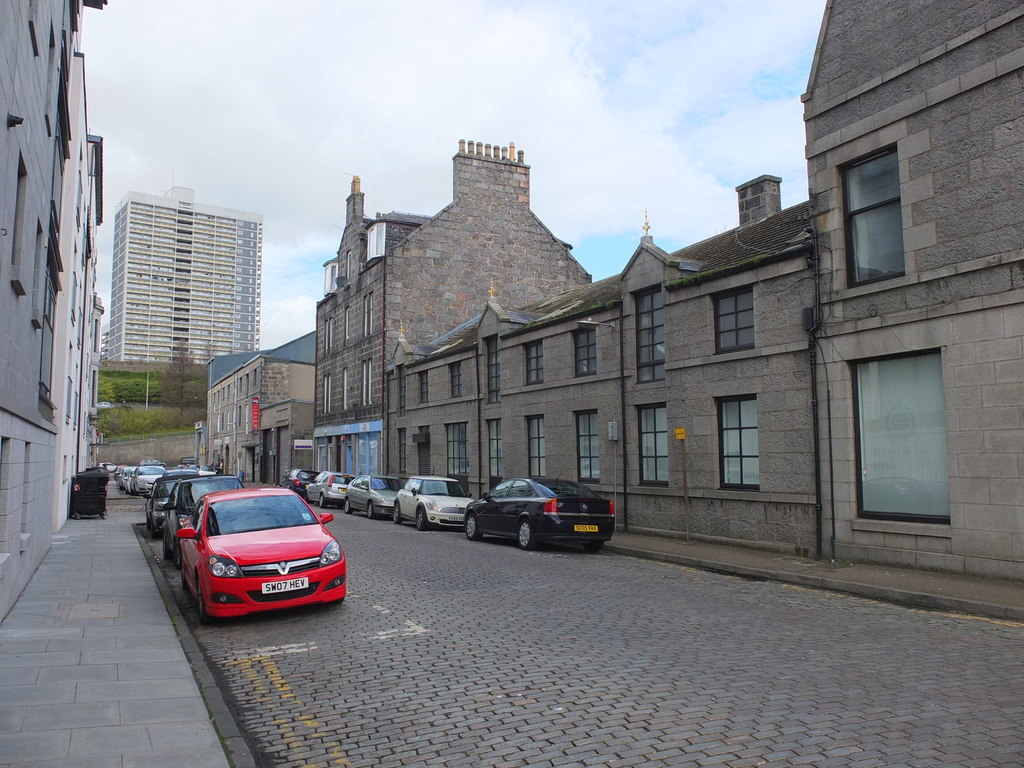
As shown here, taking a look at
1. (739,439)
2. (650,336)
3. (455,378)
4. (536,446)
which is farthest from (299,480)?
(739,439)

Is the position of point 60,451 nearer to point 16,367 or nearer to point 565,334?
point 16,367

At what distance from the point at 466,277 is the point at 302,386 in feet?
77.8

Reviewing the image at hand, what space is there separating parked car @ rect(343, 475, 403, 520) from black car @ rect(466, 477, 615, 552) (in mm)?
8489

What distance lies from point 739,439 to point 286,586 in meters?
9.80

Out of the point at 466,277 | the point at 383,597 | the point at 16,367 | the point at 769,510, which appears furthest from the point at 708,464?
the point at 466,277

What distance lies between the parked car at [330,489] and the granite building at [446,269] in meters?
4.30

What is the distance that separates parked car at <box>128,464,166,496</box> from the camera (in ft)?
124

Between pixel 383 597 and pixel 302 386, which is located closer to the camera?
pixel 383 597

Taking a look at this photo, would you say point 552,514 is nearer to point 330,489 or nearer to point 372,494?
point 372,494

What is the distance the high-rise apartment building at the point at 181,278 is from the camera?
158m

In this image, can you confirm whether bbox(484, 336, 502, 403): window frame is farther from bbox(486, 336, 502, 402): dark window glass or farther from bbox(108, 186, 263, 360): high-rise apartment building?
bbox(108, 186, 263, 360): high-rise apartment building

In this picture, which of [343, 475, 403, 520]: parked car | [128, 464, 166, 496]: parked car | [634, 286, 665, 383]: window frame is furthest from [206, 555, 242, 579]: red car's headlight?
[128, 464, 166, 496]: parked car

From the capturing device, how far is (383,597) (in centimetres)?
1012

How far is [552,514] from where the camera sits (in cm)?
1520
